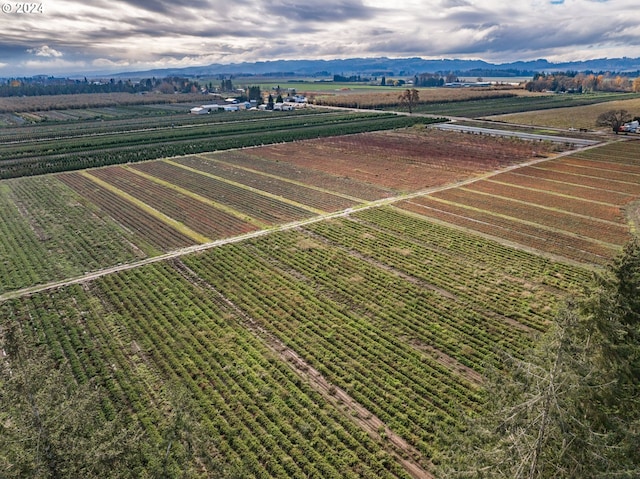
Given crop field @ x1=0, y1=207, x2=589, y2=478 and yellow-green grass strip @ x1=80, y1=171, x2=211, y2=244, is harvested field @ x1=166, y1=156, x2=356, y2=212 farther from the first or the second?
yellow-green grass strip @ x1=80, y1=171, x2=211, y2=244

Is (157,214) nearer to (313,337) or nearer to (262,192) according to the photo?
(262,192)

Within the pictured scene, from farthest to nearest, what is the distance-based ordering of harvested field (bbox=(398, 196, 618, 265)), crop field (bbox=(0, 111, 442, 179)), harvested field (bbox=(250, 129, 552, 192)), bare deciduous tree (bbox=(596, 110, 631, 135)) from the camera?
bare deciduous tree (bbox=(596, 110, 631, 135)), crop field (bbox=(0, 111, 442, 179)), harvested field (bbox=(250, 129, 552, 192)), harvested field (bbox=(398, 196, 618, 265))

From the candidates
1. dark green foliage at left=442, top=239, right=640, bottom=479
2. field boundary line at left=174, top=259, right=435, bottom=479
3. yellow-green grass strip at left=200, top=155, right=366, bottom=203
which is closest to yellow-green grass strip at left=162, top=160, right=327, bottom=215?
yellow-green grass strip at left=200, top=155, right=366, bottom=203

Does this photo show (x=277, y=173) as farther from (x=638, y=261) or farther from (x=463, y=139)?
(x=638, y=261)

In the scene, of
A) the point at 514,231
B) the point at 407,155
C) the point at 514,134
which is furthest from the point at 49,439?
the point at 514,134

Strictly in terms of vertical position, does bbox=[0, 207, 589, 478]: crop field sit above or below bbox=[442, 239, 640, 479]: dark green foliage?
below
